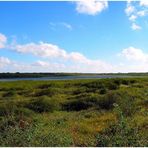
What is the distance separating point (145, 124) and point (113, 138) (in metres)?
6.47

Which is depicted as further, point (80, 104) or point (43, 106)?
point (80, 104)

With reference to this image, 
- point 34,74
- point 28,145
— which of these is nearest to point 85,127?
point 28,145

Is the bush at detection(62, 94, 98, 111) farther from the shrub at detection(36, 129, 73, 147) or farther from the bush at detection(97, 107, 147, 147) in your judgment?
the shrub at detection(36, 129, 73, 147)

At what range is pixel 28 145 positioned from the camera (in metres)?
8.05

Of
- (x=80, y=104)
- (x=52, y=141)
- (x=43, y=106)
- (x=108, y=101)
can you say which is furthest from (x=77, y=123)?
(x=52, y=141)

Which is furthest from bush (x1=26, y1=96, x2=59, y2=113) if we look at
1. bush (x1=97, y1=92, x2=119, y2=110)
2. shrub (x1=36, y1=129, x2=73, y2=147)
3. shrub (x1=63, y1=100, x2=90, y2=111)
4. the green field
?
shrub (x1=36, y1=129, x2=73, y2=147)

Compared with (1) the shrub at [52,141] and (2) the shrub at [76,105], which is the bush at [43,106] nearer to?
(2) the shrub at [76,105]

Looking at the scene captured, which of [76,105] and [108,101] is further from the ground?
[108,101]

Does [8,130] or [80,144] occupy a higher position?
[8,130]

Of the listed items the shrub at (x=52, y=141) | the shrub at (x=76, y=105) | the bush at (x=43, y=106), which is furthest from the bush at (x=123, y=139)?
the shrub at (x=76, y=105)

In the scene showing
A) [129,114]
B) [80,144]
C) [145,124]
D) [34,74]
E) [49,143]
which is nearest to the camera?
[49,143]

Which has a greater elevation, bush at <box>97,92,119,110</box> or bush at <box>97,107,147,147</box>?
bush at <box>97,107,147,147</box>

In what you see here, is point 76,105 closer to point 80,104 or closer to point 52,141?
point 80,104

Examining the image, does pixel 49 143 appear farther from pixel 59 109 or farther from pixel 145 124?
pixel 59 109
